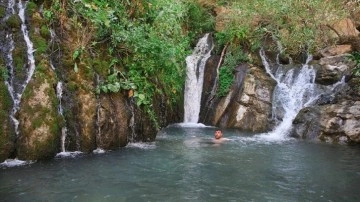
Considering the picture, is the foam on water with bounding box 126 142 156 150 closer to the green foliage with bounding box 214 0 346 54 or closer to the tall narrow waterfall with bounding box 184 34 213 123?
the green foliage with bounding box 214 0 346 54

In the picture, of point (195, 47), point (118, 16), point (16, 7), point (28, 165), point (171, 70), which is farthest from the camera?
point (195, 47)

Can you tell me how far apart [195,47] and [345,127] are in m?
8.64

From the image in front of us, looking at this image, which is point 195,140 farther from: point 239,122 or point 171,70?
point 239,122

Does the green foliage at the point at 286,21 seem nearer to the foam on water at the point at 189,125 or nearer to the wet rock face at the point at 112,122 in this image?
the foam on water at the point at 189,125

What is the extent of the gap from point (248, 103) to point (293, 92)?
1.87 m

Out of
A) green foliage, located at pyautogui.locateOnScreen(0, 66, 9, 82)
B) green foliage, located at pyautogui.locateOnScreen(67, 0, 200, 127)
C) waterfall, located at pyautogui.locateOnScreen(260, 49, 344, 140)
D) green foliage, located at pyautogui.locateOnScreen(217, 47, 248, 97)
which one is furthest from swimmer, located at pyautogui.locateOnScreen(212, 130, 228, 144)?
green foliage, located at pyautogui.locateOnScreen(0, 66, 9, 82)

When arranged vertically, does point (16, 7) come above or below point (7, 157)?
above

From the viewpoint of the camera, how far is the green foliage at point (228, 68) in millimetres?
17766

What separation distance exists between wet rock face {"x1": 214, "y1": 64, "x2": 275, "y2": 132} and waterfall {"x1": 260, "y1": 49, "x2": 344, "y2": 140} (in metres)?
0.36

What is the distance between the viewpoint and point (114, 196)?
262 inches

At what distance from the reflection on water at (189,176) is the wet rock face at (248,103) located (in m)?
4.66

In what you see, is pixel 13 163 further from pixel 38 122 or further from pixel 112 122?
pixel 112 122

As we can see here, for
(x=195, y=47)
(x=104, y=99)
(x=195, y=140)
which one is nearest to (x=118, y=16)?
(x=104, y=99)

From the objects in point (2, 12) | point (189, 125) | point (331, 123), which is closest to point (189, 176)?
point (2, 12)
